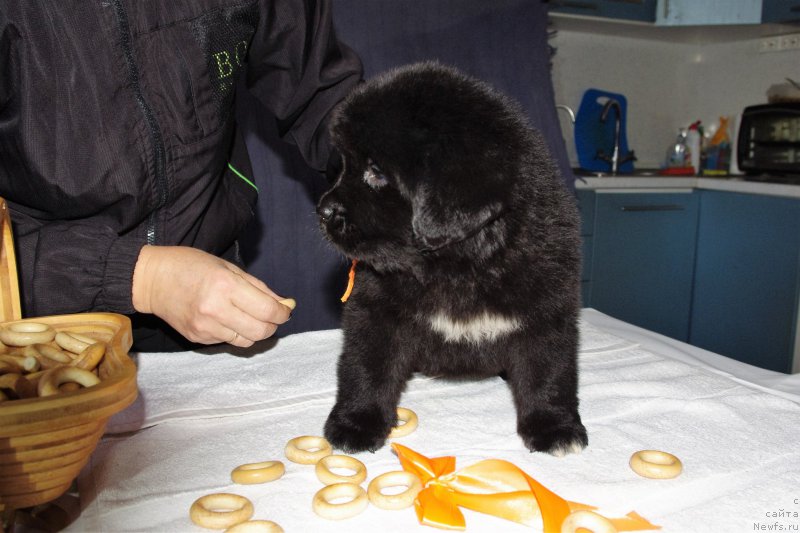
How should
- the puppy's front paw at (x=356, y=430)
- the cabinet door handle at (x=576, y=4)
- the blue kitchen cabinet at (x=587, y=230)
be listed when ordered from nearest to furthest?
the puppy's front paw at (x=356, y=430) < the blue kitchen cabinet at (x=587, y=230) < the cabinet door handle at (x=576, y=4)

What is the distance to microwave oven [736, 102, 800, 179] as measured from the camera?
3484mm

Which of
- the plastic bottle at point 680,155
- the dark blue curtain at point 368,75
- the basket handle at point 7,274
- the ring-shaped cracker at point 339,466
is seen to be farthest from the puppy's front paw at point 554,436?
the plastic bottle at point 680,155

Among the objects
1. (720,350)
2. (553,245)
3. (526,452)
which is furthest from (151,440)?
(720,350)

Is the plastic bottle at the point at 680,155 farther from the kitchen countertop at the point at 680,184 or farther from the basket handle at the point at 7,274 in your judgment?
the basket handle at the point at 7,274

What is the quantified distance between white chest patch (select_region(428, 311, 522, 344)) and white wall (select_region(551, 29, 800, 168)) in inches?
131

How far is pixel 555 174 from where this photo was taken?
1030 millimetres

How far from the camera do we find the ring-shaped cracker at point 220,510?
730 mm

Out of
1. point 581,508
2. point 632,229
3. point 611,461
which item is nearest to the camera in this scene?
point 581,508

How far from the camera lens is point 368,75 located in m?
2.03

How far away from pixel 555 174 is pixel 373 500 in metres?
0.55

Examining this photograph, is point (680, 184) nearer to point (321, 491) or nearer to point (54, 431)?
point (321, 491)

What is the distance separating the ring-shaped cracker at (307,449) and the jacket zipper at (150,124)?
55cm

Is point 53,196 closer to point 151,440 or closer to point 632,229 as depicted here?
point 151,440

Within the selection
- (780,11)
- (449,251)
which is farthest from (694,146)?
(449,251)
